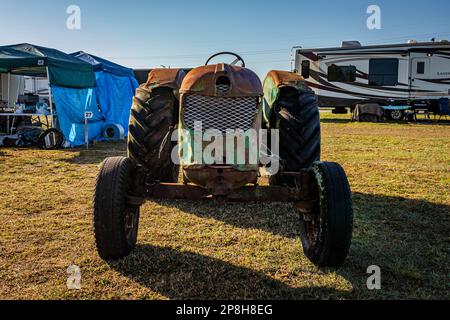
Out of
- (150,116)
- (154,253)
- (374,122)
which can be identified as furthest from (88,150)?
(374,122)

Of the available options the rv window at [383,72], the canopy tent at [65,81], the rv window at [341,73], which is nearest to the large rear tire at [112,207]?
the canopy tent at [65,81]

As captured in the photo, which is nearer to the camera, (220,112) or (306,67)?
(220,112)

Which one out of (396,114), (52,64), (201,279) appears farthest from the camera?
(396,114)

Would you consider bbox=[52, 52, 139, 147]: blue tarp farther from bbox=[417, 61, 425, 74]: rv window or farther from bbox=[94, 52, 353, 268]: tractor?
bbox=[417, 61, 425, 74]: rv window

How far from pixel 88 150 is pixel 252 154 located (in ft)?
26.8

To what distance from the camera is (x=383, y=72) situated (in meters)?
19.8

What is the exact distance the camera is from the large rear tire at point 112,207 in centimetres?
308

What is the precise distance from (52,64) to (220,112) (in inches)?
358

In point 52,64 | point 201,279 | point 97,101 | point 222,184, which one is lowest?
point 201,279

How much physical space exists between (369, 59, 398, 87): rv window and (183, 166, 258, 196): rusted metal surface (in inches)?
731

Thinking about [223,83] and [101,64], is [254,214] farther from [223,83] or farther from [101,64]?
[101,64]

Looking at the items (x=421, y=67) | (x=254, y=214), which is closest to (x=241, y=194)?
(x=254, y=214)

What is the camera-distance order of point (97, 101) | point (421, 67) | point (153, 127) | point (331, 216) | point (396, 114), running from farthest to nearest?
point (396, 114) < point (421, 67) < point (97, 101) < point (153, 127) < point (331, 216)

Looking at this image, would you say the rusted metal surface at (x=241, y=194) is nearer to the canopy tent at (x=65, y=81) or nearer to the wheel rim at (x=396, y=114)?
the canopy tent at (x=65, y=81)
